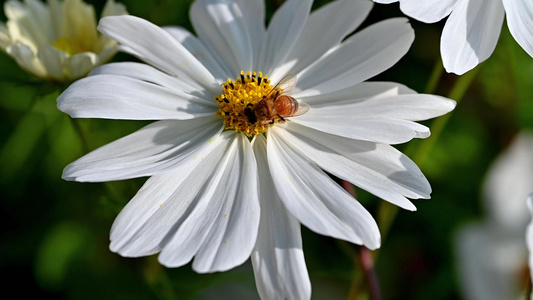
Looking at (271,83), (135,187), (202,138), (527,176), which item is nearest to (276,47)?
(271,83)

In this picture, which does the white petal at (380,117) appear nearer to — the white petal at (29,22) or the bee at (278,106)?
the bee at (278,106)

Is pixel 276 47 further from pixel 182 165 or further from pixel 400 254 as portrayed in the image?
pixel 400 254

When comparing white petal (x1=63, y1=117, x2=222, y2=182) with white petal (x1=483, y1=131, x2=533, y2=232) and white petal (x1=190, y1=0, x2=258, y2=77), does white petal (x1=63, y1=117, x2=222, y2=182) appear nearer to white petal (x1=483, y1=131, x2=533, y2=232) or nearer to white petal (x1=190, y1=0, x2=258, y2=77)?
white petal (x1=190, y1=0, x2=258, y2=77)

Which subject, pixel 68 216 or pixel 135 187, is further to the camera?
pixel 68 216

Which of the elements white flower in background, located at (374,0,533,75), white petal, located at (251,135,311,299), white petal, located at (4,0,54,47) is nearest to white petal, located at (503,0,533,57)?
white flower in background, located at (374,0,533,75)

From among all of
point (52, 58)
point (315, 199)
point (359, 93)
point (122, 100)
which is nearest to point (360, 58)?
point (359, 93)

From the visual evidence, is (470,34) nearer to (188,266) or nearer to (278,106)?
(278,106)
